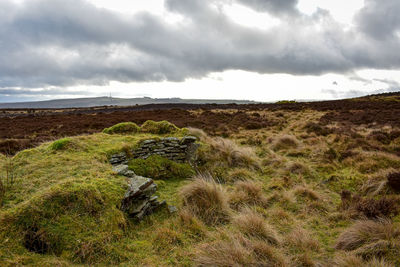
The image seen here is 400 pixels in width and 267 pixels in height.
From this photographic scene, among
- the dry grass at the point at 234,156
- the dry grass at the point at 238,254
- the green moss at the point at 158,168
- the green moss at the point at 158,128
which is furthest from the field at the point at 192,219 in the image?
the green moss at the point at 158,128

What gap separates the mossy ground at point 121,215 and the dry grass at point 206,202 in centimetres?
25

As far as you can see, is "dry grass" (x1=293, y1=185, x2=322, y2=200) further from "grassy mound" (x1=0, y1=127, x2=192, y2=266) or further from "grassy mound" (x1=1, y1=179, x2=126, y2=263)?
"grassy mound" (x1=1, y1=179, x2=126, y2=263)

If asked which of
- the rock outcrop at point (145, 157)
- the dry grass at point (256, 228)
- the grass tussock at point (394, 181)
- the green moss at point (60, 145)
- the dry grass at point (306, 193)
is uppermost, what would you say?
the green moss at point (60, 145)

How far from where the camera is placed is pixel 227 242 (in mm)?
3771

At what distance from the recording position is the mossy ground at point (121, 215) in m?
3.50

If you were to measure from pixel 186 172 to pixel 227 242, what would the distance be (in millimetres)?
4195

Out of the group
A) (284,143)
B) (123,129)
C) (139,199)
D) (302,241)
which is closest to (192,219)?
(139,199)

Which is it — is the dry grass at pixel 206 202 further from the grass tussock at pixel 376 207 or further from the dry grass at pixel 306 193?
the grass tussock at pixel 376 207

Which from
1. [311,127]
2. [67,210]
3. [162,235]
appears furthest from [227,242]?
[311,127]

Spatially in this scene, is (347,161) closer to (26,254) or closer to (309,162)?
(309,162)

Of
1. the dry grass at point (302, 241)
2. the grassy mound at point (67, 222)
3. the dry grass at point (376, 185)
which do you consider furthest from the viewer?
the dry grass at point (376, 185)

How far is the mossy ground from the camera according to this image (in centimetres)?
350

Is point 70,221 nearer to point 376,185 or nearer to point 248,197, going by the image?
point 248,197

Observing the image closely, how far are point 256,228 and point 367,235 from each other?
1.92m
